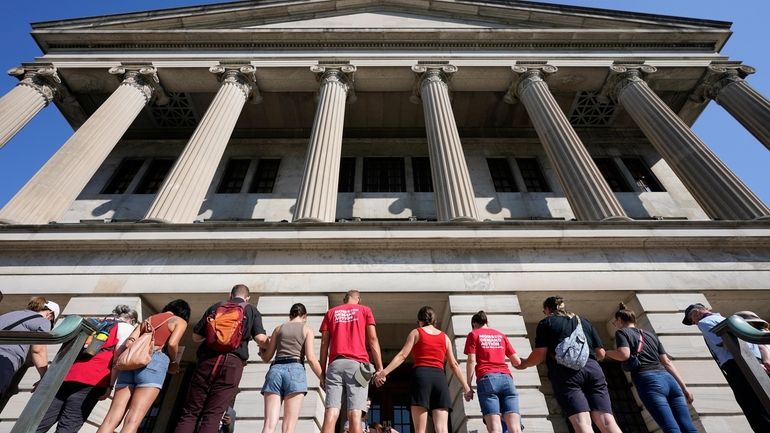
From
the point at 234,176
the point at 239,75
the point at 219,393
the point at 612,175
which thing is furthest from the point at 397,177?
the point at 219,393

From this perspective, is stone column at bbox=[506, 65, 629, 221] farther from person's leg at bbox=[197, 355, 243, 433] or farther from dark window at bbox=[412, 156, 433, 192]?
person's leg at bbox=[197, 355, 243, 433]

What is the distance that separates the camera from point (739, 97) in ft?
48.5

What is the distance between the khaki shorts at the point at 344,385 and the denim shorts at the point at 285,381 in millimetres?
345

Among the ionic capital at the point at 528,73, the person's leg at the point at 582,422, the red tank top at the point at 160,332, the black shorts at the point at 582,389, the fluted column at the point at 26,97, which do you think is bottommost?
the person's leg at the point at 582,422

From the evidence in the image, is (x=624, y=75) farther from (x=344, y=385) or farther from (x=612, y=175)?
(x=344, y=385)

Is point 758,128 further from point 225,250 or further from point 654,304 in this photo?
point 225,250

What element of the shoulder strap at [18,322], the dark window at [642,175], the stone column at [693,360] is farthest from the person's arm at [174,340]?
the dark window at [642,175]

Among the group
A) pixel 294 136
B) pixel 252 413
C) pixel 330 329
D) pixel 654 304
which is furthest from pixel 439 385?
pixel 294 136

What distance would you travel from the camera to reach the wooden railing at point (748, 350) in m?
3.64

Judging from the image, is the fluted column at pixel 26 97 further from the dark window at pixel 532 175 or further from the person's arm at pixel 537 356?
the dark window at pixel 532 175

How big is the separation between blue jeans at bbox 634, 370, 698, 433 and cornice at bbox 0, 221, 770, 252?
15.9 feet

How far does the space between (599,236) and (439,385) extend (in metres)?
6.79

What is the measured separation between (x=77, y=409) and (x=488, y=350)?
5482 millimetres

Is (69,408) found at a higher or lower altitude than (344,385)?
lower
